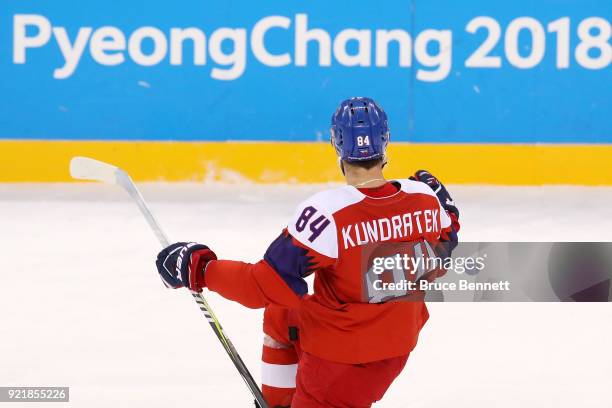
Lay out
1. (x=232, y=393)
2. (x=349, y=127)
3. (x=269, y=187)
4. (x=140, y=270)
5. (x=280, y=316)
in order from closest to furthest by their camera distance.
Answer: (x=349, y=127) → (x=280, y=316) → (x=232, y=393) → (x=140, y=270) → (x=269, y=187)

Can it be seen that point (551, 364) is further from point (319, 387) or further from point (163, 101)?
point (163, 101)

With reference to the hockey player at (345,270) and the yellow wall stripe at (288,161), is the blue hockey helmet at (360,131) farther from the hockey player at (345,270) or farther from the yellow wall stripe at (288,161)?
the yellow wall stripe at (288,161)

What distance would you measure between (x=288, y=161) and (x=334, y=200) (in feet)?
12.4

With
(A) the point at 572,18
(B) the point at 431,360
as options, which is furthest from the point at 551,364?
(A) the point at 572,18

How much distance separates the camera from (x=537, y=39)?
539 cm

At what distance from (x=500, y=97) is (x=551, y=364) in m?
3.11

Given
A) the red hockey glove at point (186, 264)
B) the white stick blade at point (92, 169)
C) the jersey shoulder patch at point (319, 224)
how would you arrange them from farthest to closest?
the white stick blade at point (92, 169), the red hockey glove at point (186, 264), the jersey shoulder patch at point (319, 224)

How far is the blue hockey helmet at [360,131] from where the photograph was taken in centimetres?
167

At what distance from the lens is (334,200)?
1.62 meters

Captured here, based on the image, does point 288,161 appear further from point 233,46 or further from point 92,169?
point 92,169

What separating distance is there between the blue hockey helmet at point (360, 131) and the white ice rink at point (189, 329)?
76cm

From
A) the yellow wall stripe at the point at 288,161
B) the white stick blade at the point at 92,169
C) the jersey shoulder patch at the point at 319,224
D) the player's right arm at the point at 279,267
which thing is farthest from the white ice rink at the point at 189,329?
the yellow wall stripe at the point at 288,161
